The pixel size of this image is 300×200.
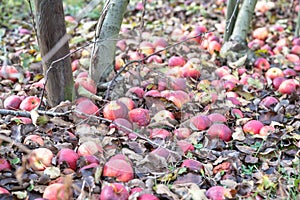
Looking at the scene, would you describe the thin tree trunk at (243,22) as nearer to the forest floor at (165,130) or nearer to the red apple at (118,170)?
the forest floor at (165,130)

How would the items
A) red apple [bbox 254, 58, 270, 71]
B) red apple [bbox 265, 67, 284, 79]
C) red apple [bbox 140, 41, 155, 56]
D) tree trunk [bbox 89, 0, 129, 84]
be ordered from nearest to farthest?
tree trunk [bbox 89, 0, 129, 84] → red apple [bbox 265, 67, 284, 79] → red apple [bbox 254, 58, 270, 71] → red apple [bbox 140, 41, 155, 56]

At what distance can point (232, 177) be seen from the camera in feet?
7.60

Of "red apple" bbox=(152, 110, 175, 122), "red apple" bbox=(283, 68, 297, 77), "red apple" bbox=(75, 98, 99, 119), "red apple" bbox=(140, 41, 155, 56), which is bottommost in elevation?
"red apple" bbox=(283, 68, 297, 77)

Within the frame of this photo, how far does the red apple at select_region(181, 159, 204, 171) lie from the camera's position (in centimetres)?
235

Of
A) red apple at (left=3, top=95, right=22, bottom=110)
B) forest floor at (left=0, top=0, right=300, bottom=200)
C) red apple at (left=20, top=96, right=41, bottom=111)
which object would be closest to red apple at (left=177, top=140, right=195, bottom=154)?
forest floor at (left=0, top=0, right=300, bottom=200)

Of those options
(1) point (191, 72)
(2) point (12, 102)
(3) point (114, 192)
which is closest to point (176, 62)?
(1) point (191, 72)

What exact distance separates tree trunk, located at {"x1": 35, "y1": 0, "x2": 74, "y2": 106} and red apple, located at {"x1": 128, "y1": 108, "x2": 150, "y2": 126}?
40 centimetres

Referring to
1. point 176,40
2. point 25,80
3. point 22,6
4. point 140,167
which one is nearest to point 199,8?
point 176,40

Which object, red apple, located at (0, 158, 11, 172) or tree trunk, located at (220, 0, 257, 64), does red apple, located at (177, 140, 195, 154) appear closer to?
red apple, located at (0, 158, 11, 172)

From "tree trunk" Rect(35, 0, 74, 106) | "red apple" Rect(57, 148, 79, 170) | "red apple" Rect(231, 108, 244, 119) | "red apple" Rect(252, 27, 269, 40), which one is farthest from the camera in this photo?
"red apple" Rect(252, 27, 269, 40)

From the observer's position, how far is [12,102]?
2863mm

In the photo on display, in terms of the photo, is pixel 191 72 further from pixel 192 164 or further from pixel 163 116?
pixel 192 164

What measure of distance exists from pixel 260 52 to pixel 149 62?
104cm

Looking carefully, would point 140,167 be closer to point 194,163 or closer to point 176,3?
point 194,163
